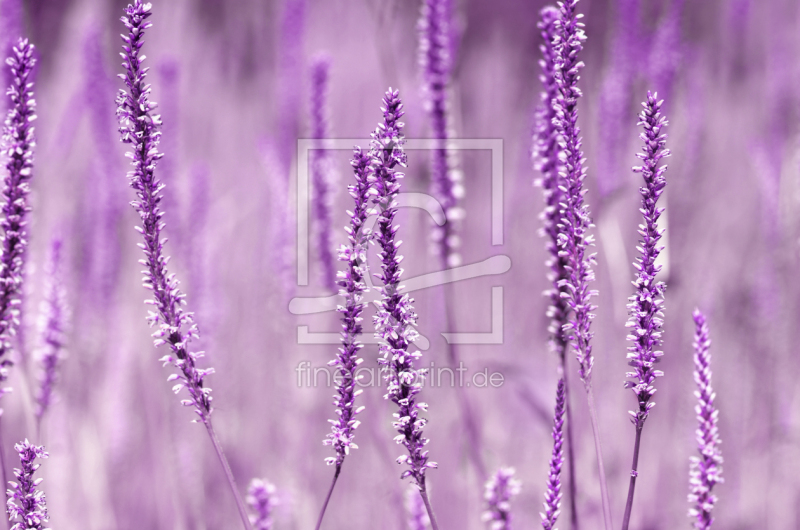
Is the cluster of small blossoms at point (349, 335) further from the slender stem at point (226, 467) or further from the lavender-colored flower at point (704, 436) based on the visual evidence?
the lavender-colored flower at point (704, 436)

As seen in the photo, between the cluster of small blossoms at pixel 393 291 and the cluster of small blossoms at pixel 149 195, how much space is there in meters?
0.21

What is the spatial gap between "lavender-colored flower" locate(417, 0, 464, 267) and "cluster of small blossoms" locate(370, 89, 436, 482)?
682 millimetres

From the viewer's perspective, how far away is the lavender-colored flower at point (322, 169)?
5.19 ft

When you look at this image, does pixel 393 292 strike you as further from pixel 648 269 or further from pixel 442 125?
pixel 442 125

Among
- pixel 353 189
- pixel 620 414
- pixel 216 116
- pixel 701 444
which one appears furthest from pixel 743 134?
pixel 353 189

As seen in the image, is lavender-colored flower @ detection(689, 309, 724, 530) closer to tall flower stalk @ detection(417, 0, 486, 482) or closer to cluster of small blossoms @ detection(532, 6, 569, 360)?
cluster of small blossoms @ detection(532, 6, 569, 360)

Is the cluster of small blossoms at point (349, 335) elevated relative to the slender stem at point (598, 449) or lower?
elevated

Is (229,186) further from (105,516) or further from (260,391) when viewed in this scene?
(105,516)

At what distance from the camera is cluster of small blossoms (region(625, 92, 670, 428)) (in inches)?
27.5

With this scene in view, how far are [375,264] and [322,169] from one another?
493 millimetres

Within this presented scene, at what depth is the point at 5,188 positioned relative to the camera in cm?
82

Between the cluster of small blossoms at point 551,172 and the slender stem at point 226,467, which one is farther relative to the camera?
the cluster of small blossoms at point 551,172

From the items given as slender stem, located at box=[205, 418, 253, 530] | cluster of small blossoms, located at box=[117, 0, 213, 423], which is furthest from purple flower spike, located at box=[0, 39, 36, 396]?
slender stem, located at box=[205, 418, 253, 530]

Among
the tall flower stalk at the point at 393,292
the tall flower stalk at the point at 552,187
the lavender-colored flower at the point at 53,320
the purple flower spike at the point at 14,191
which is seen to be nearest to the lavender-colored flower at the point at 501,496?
the tall flower stalk at the point at 552,187
